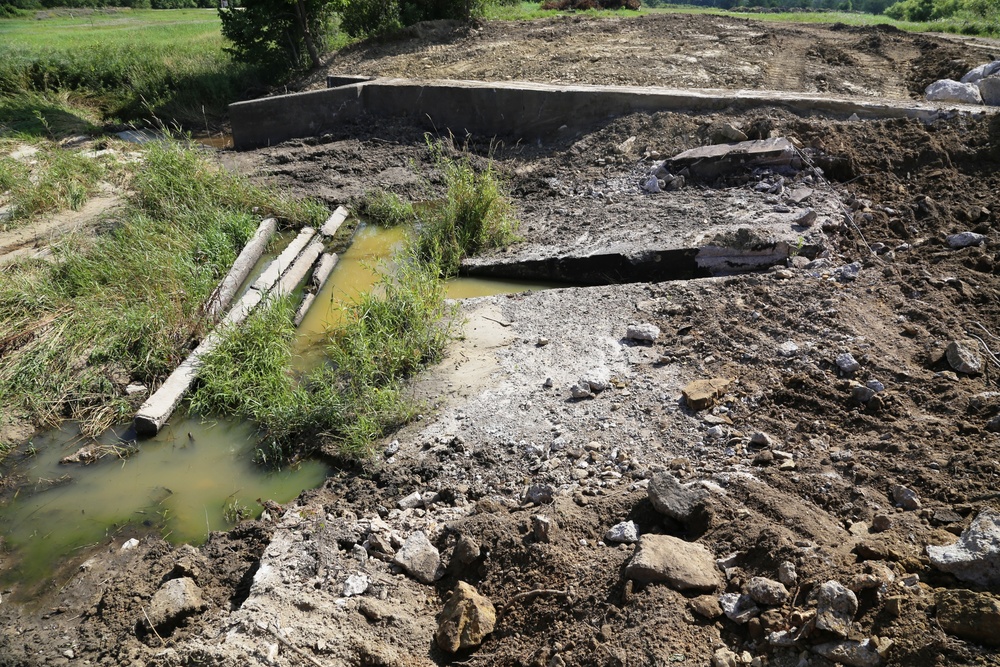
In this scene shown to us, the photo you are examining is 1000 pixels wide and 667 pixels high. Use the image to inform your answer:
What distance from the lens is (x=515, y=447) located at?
13.7ft

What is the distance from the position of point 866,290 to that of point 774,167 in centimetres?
218

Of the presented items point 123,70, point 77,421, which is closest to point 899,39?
point 77,421

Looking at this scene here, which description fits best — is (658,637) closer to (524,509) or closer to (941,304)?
(524,509)

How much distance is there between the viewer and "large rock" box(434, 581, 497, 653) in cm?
301

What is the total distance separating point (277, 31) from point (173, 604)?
38.1 feet

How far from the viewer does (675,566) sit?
2.89 meters

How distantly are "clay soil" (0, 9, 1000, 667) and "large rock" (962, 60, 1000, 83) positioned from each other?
1.83 metres

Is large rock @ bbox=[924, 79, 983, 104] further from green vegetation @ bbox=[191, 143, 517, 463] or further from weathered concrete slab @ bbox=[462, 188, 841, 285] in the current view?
green vegetation @ bbox=[191, 143, 517, 463]

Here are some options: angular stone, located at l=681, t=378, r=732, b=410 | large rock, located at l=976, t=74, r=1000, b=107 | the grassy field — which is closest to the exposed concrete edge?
large rock, located at l=976, t=74, r=1000, b=107

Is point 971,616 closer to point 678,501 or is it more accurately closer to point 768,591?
point 768,591

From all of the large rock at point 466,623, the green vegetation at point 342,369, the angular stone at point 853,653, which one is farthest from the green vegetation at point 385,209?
the angular stone at point 853,653

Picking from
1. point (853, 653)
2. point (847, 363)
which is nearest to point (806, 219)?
point (847, 363)

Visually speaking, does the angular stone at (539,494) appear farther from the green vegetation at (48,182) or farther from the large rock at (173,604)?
the green vegetation at (48,182)

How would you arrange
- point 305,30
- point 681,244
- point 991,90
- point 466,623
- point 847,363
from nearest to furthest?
1. point 466,623
2. point 847,363
3. point 681,244
4. point 991,90
5. point 305,30
